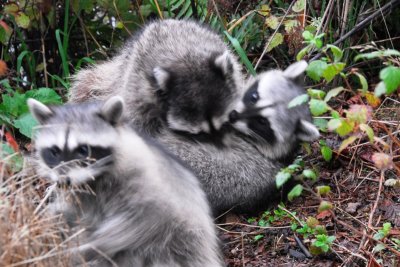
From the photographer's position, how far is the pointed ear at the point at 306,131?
5.08m

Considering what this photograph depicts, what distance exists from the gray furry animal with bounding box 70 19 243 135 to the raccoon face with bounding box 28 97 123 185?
1.19 m

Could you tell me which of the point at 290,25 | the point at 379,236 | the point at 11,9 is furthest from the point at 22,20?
the point at 379,236

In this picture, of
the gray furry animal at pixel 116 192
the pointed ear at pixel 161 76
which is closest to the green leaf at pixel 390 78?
the gray furry animal at pixel 116 192

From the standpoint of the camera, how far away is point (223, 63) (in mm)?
5289

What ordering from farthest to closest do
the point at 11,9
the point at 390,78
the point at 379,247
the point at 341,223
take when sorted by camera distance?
the point at 11,9
the point at 341,223
the point at 379,247
the point at 390,78

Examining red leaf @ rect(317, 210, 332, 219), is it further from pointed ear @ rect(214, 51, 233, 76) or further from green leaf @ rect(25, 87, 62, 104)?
green leaf @ rect(25, 87, 62, 104)

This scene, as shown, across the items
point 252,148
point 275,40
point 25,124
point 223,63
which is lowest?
point 252,148

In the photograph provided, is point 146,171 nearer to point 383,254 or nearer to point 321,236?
point 321,236

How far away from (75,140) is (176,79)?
5.24ft

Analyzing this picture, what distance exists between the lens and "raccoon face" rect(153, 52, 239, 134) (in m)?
5.11

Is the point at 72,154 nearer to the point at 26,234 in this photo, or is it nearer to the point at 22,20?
the point at 26,234

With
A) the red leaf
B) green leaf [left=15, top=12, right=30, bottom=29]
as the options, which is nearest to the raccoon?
the red leaf

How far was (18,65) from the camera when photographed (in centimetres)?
620

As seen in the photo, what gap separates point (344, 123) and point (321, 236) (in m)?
1.11
